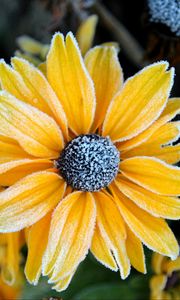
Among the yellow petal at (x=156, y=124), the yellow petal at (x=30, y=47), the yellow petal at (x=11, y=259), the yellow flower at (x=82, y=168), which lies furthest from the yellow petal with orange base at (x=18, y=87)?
the yellow petal at (x=30, y=47)

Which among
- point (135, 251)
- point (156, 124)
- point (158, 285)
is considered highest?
point (156, 124)

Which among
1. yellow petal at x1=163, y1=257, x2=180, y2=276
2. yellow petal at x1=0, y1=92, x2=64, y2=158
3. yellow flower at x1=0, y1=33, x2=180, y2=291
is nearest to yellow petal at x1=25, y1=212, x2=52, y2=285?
yellow flower at x1=0, y1=33, x2=180, y2=291

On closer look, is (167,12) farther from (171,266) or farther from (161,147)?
(171,266)

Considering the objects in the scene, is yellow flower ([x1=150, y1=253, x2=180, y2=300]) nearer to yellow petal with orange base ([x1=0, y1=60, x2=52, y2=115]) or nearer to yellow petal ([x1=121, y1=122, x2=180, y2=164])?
yellow petal ([x1=121, y1=122, x2=180, y2=164])

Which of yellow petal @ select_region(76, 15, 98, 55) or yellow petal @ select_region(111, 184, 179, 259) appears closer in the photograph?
yellow petal @ select_region(111, 184, 179, 259)

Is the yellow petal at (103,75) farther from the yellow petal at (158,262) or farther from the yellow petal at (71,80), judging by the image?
the yellow petal at (158,262)

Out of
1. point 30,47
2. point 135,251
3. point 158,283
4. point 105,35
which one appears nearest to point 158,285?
point 158,283
